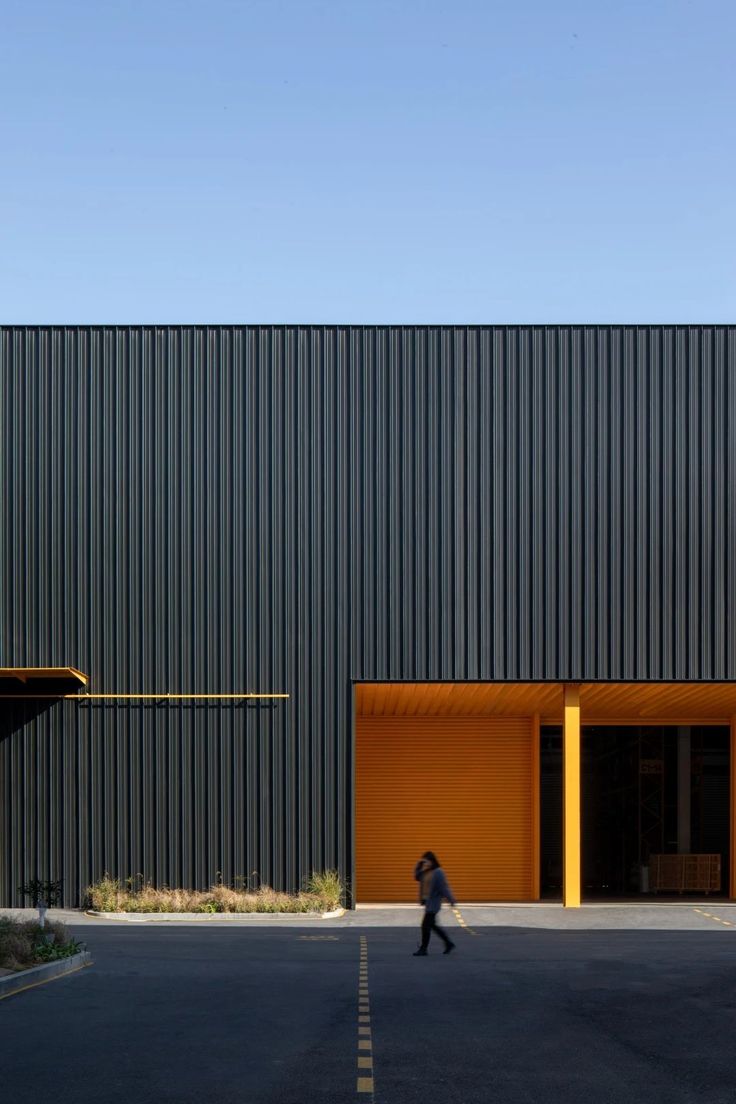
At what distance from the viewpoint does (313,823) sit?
27.8 metres

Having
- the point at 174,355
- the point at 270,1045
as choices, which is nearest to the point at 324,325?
the point at 174,355

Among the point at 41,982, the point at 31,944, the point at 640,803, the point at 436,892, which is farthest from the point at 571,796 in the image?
the point at 41,982

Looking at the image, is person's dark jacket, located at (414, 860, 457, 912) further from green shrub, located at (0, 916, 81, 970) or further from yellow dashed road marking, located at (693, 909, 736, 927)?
yellow dashed road marking, located at (693, 909, 736, 927)

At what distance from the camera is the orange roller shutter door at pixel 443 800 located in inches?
1339

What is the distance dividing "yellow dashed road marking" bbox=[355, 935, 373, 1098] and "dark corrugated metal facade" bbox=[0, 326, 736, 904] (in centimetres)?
1183

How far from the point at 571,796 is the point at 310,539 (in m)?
7.90

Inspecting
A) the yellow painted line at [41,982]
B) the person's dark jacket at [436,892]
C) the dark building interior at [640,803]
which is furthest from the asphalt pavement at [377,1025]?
the dark building interior at [640,803]

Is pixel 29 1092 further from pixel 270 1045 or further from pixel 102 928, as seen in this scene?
pixel 102 928

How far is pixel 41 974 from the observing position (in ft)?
53.0

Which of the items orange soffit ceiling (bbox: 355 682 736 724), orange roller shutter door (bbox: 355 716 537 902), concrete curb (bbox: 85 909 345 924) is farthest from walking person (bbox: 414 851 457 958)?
orange roller shutter door (bbox: 355 716 537 902)

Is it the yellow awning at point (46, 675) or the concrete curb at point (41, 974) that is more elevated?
the yellow awning at point (46, 675)

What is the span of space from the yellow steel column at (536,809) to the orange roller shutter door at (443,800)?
0.14 meters

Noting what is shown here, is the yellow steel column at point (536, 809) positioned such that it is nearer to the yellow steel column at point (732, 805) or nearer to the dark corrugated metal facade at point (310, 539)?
the yellow steel column at point (732, 805)

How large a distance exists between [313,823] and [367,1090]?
18.4m
